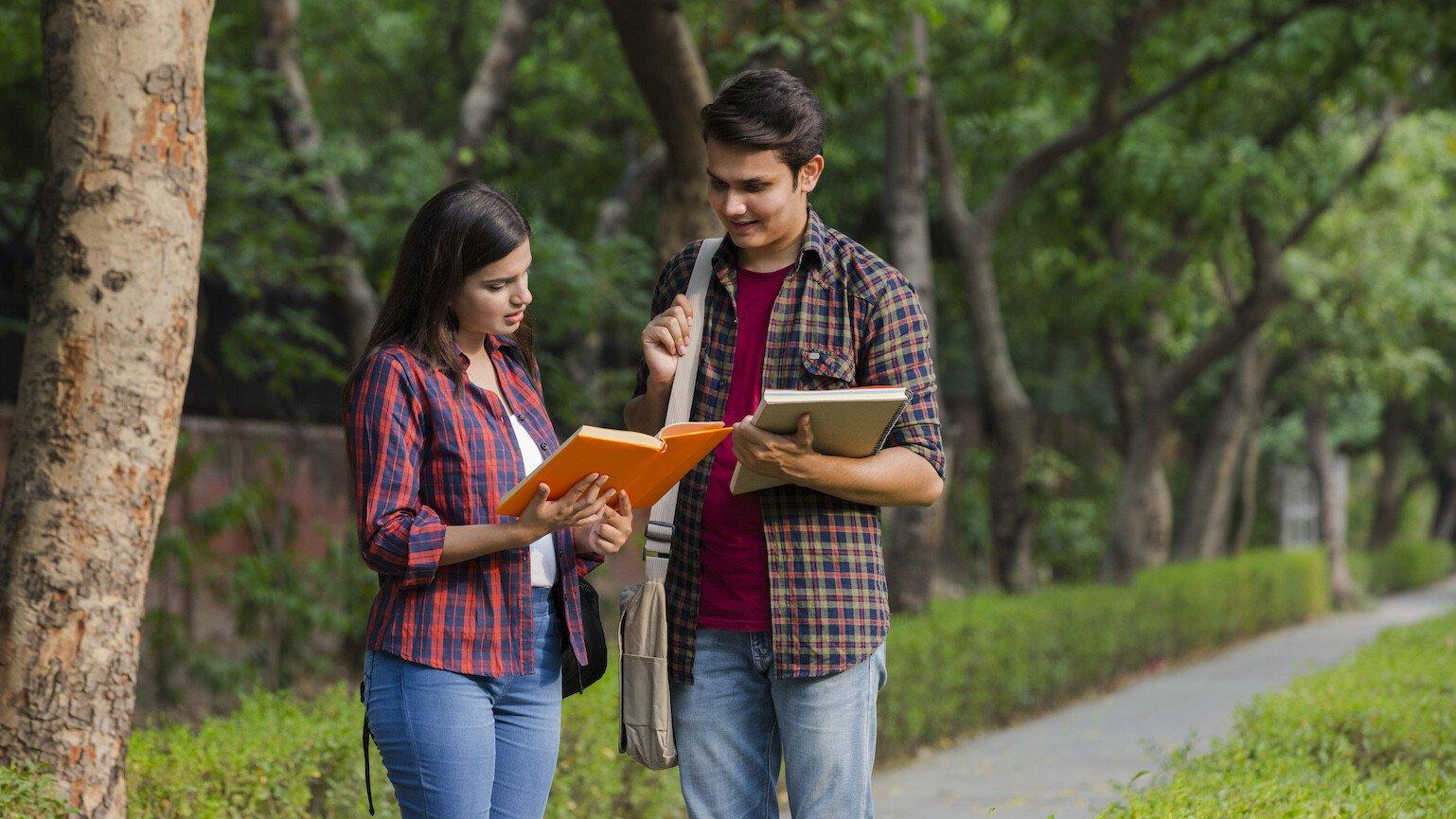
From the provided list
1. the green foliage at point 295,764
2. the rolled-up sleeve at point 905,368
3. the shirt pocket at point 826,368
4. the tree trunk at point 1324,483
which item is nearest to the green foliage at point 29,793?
the green foliage at point 295,764

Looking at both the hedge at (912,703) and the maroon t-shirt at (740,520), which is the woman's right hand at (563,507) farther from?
the hedge at (912,703)

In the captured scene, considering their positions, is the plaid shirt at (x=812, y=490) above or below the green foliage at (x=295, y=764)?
above

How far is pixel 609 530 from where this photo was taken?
9.97ft

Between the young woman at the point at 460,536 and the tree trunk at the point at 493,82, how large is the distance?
660cm

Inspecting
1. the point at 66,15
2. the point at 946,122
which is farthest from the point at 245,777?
the point at 946,122

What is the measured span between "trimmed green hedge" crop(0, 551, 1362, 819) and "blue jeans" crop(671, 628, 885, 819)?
1489 millimetres

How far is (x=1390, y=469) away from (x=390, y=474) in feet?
94.2

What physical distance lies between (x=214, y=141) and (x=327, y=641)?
312 cm

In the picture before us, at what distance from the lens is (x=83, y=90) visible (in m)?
Answer: 3.64

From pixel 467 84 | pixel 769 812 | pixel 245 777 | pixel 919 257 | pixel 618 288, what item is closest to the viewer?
pixel 769 812

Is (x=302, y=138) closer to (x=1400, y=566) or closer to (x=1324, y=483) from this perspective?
(x=1324, y=483)

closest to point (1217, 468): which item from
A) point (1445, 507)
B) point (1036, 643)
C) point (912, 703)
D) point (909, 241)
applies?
point (1036, 643)

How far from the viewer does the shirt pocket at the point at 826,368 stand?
10.1ft

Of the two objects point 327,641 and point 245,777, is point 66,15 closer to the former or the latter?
point 245,777
